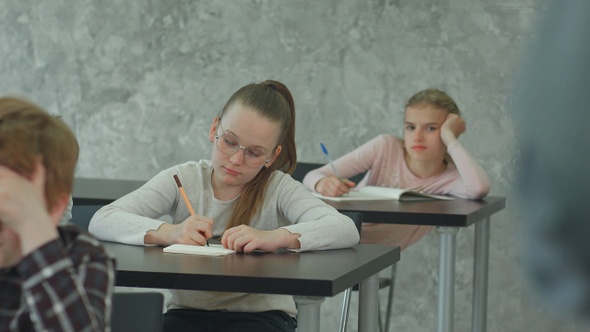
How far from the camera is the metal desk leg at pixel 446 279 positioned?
116 inches

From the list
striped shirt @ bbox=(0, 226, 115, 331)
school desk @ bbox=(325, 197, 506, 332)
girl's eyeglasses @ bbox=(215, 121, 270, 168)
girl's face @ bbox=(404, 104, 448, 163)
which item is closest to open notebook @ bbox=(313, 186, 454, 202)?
school desk @ bbox=(325, 197, 506, 332)

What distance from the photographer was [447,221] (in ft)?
8.96

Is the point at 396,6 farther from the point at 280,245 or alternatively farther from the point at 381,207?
the point at 280,245

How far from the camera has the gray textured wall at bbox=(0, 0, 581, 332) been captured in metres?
4.35

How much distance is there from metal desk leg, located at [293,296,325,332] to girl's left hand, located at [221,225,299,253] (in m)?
0.22

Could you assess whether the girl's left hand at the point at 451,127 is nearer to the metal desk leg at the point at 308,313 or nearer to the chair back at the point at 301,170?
the chair back at the point at 301,170

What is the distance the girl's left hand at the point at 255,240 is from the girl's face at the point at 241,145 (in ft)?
1.02

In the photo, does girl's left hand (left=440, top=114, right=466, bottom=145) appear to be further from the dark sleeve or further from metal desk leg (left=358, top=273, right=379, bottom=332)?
the dark sleeve

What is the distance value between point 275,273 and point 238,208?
0.63m

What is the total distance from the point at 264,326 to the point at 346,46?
262 centimetres

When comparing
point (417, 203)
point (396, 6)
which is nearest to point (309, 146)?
point (396, 6)

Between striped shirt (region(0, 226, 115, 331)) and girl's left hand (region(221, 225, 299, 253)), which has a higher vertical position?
striped shirt (region(0, 226, 115, 331))

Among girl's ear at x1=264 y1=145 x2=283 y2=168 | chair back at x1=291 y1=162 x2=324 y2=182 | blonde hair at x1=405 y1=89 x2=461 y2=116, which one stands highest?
blonde hair at x1=405 y1=89 x2=461 y2=116

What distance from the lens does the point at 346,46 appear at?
4.48 metres
